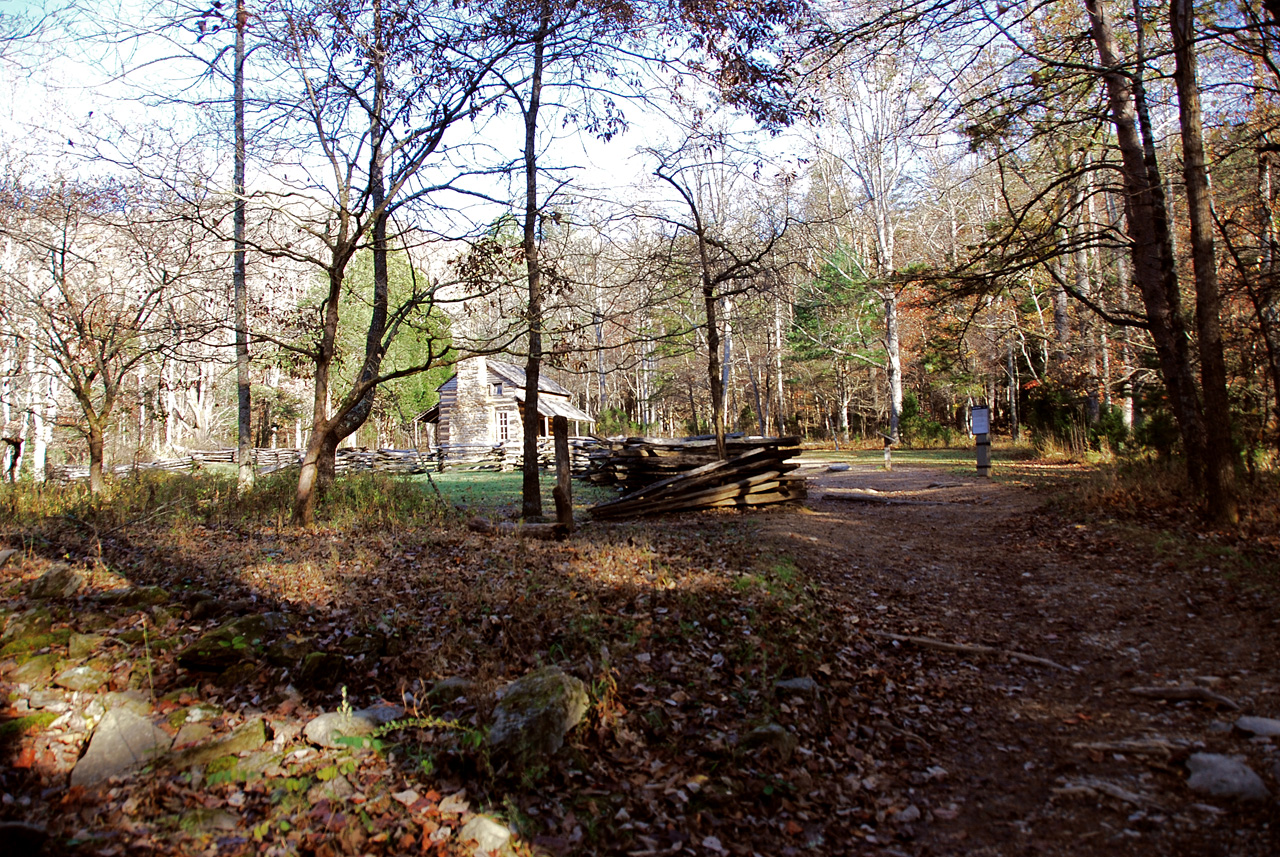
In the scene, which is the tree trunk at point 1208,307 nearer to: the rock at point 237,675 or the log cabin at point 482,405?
the rock at point 237,675

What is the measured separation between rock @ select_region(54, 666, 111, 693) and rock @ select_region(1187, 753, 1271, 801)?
5.72 meters

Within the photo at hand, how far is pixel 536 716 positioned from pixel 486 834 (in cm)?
76

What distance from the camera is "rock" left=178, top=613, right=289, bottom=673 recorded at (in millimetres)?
4332

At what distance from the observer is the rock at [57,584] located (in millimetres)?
5152

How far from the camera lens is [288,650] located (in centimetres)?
463

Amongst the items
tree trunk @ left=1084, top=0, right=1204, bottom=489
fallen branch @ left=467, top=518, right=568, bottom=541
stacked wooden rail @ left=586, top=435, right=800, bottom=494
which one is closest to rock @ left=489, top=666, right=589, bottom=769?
fallen branch @ left=467, top=518, right=568, bottom=541

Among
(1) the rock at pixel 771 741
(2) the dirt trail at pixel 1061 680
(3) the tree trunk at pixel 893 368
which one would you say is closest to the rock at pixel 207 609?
(1) the rock at pixel 771 741

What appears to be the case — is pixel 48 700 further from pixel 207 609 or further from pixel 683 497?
pixel 683 497

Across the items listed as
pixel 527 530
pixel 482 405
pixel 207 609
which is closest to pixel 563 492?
pixel 527 530

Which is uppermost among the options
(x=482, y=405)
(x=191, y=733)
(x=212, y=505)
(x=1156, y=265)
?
(x=1156, y=265)

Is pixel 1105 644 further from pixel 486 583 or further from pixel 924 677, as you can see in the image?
Answer: pixel 486 583

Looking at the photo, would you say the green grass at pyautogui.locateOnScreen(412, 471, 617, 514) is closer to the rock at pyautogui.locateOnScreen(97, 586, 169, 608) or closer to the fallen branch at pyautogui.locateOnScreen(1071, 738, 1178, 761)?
the rock at pyautogui.locateOnScreen(97, 586, 169, 608)

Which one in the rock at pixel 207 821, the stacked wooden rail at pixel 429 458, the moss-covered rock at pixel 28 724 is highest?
the stacked wooden rail at pixel 429 458

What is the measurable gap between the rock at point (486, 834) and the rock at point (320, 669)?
71.1 inches
